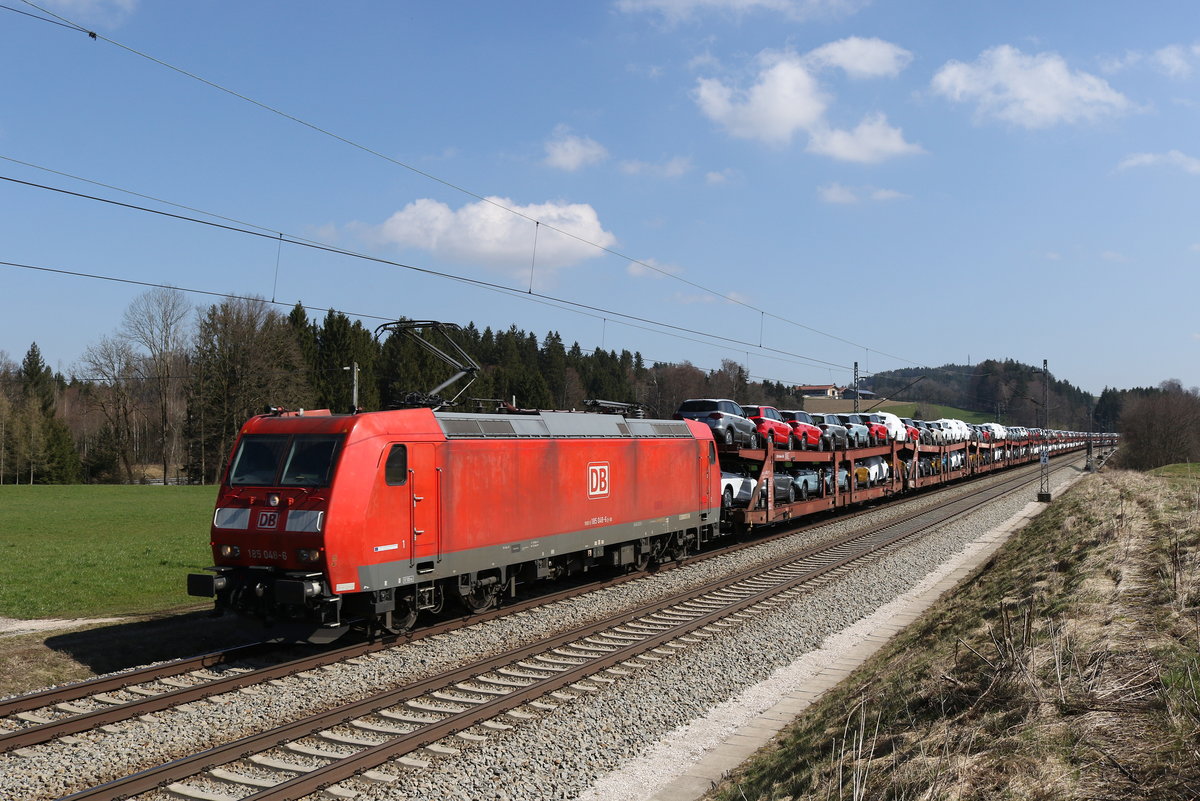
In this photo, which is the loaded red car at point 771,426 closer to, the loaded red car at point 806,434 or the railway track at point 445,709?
the loaded red car at point 806,434

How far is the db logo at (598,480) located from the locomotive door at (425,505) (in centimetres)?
442

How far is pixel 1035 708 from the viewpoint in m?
6.45

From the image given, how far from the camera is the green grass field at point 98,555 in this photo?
14945 mm

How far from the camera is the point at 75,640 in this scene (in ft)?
38.0

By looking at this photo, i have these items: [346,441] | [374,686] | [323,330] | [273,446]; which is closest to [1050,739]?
[374,686]

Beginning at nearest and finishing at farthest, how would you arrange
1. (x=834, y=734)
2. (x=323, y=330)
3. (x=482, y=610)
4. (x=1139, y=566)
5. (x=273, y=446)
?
(x=834, y=734) → (x=1139, y=566) → (x=273, y=446) → (x=482, y=610) → (x=323, y=330)

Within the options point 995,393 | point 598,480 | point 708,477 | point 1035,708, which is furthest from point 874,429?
point 995,393

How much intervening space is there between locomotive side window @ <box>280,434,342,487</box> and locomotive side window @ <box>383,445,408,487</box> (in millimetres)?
774

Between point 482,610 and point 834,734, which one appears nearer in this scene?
point 834,734

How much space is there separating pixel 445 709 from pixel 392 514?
123 inches

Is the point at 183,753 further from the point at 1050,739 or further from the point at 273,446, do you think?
the point at 1050,739

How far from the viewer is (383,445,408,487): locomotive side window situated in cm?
1173

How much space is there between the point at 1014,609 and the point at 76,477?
2917 inches

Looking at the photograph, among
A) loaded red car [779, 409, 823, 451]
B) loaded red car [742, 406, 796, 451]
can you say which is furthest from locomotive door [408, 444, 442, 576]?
loaded red car [779, 409, 823, 451]
